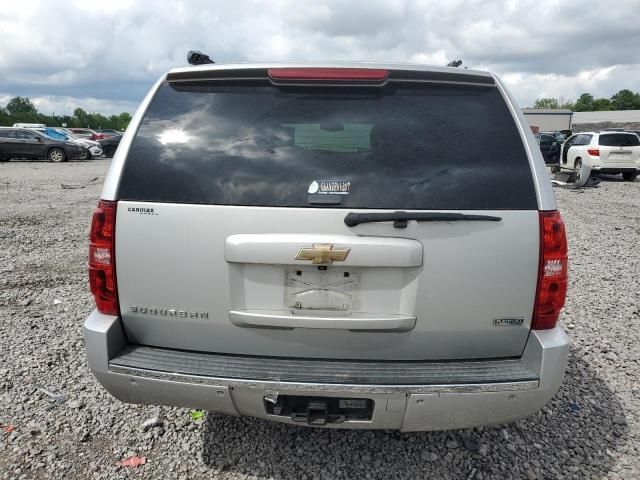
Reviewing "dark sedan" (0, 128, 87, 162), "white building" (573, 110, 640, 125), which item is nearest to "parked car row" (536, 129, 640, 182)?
"dark sedan" (0, 128, 87, 162)

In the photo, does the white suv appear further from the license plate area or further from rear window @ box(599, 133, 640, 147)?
the license plate area

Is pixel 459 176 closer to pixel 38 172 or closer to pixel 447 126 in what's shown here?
pixel 447 126

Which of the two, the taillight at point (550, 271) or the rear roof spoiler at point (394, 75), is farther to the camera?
the rear roof spoiler at point (394, 75)

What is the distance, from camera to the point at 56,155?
79.9 feet

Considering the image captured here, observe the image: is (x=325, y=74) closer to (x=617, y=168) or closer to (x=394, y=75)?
(x=394, y=75)

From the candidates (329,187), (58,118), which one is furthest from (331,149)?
(58,118)

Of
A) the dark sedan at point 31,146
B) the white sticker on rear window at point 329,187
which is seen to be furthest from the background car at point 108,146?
the white sticker on rear window at point 329,187

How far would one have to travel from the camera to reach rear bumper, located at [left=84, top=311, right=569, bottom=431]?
201cm

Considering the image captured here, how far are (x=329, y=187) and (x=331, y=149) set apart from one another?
207mm

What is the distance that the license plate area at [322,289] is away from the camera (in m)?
2.06

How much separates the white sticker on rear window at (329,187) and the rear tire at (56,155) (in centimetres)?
2637

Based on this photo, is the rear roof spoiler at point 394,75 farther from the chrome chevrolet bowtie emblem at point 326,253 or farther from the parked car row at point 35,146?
the parked car row at point 35,146

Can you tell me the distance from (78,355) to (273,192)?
276 cm

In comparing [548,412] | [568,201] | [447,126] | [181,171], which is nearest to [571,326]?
[548,412]
